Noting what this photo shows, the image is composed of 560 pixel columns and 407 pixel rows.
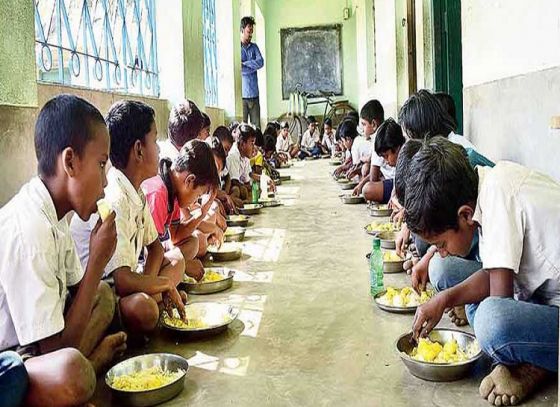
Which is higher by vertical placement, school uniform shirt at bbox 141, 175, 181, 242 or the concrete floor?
school uniform shirt at bbox 141, 175, 181, 242

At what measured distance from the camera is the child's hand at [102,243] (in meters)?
1.91

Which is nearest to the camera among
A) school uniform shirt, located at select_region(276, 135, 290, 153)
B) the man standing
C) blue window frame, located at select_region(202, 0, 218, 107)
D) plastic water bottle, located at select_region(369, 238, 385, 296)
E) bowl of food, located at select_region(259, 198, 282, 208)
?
plastic water bottle, located at select_region(369, 238, 385, 296)

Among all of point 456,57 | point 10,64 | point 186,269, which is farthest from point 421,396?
point 456,57

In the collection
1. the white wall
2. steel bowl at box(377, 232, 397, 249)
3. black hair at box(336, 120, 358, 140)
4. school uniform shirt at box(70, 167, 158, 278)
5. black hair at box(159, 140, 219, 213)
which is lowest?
steel bowl at box(377, 232, 397, 249)

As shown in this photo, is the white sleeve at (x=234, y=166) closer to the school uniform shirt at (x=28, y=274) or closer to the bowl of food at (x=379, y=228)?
the bowl of food at (x=379, y=228)

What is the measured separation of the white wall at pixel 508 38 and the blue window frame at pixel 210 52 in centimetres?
459

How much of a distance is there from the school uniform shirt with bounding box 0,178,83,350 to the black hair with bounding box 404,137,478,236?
1.07 metres

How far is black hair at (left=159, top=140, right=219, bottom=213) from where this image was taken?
9.95 ft

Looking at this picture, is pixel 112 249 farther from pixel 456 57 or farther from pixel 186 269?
pixel 456 57

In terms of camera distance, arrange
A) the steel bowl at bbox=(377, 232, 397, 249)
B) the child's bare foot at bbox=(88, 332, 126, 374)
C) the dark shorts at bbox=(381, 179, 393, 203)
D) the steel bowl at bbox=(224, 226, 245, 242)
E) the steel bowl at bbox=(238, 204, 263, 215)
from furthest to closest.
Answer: the steel bowl at bbox=(238, 204, 263, 215) < the dark shorts at bbox=(381, 179, 393, 203) < the steel bowl at bbox=(224, 226, 245, 242) < the steel bowl at bbox=(377, 232, 397, 249) < the child's bare foot at bbox=(88, 332, 126, 374)

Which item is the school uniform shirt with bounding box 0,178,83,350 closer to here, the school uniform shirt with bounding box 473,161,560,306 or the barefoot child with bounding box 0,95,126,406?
the barefoot child with bounding box 0,95,126,406

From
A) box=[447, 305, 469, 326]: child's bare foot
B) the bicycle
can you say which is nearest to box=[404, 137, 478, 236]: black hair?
box=[447, 305, 469, 326]: child's bare foot

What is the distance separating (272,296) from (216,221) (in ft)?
3.90

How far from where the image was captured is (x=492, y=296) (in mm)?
1826
